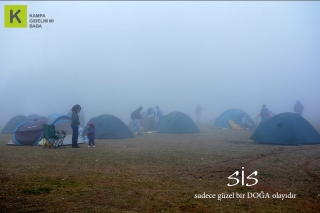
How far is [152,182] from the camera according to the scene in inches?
Result: 332

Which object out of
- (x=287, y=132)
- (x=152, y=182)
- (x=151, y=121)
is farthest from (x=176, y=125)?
(x=152, y=182)

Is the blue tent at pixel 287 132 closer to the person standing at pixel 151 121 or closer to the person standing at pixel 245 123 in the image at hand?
the person standing at pixel 245 123

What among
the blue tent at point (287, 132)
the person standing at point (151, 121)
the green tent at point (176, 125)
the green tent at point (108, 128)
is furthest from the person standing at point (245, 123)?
the green tent at point (108, 128)

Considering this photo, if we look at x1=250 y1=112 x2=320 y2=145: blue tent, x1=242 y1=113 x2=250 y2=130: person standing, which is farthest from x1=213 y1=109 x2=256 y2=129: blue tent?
x1=250 y1=112 x2=320 y2=145: blue tent

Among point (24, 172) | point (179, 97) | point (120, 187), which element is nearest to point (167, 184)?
point (120, 187)

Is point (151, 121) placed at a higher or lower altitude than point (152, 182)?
higher

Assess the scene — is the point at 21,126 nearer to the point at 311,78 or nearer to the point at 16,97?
the point at 16,97

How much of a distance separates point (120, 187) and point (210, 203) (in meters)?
2.50

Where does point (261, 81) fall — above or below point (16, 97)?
above

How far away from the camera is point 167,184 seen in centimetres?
823

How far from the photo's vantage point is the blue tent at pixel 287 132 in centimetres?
1712

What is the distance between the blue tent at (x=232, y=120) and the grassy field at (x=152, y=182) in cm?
1767

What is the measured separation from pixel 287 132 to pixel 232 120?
14.5m

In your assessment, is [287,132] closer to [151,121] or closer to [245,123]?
[245,123]
